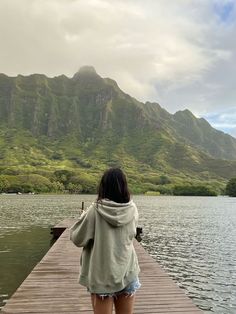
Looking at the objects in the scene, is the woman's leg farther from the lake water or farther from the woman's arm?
the lake water

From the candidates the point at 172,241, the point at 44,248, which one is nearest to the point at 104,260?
the point at 44,248

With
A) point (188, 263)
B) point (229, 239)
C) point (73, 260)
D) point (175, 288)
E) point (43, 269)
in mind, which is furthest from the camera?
point (229, 239)

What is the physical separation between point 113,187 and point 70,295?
29.8 ft

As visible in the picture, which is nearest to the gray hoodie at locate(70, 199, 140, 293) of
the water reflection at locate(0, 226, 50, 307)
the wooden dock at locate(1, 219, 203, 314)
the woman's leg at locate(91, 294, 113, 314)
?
the woman's leg at locate(91, 294, 113, 314)

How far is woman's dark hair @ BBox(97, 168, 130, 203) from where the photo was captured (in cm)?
707

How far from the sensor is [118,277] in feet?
22.9

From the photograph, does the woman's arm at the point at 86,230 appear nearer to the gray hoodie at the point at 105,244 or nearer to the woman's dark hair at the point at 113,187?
the gray hoodie at the point at 105,244

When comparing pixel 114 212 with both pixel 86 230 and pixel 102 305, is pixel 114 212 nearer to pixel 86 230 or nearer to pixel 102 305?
pixel 86 230

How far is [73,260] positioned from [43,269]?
10.8 ft

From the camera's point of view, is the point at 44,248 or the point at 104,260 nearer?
the point at 104,260

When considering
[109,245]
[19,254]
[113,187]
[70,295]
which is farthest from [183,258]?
[113,187]

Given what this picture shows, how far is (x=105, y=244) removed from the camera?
7.00 meters

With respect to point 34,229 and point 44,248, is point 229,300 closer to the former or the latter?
point 44,248

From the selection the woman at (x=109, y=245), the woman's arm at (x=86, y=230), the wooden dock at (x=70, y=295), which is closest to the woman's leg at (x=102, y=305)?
the woman at (x=109, y=245)
